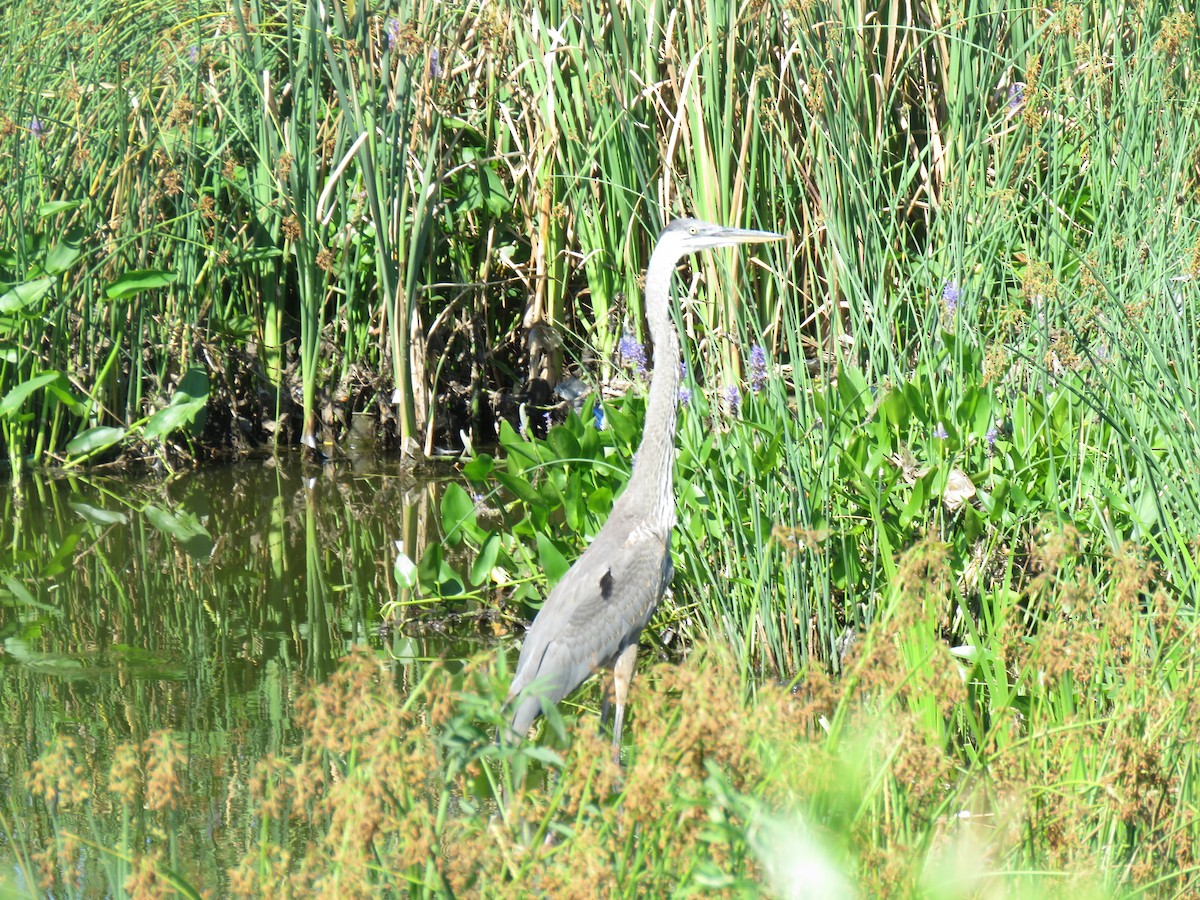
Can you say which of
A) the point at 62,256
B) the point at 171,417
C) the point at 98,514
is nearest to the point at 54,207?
the point at 62,256

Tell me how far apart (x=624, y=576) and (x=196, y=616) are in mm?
1863

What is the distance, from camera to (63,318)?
6145 mm

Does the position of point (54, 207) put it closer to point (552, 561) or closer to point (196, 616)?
point (196, 616)

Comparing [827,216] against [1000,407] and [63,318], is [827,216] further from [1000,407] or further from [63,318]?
[63,318]

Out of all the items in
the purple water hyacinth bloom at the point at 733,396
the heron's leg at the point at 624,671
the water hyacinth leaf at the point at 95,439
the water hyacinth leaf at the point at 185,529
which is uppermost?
the purple water hyacinth bloom at the point at 733,396

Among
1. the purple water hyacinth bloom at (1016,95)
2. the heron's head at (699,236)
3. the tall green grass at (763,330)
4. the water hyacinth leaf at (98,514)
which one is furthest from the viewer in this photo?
the water hyacinth leaf at (98,514)

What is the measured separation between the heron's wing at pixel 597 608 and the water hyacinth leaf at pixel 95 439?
3190mm

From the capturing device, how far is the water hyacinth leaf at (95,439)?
6027mm

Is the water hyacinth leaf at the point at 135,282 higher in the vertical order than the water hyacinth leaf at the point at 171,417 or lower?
higher

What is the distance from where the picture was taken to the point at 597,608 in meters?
3.37

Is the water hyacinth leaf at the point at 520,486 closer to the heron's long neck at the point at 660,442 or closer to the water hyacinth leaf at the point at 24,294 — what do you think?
the heron's long neck at the point at 660,442

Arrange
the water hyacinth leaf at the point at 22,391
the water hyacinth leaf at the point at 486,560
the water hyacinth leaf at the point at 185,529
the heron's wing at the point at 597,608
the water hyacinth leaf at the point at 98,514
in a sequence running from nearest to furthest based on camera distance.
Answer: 1. the heron's wing at the point at 597,608
2. the water hyacinth leaf at the point at 486,560
3. the water hyacinth leaf at the point at 185,529
4. the water hyacinth leaf at the point at 98,514
5. the water hyacinth leaf at the point at 22,391

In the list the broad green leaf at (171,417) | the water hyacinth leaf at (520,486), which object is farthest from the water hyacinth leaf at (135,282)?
the water hyacinth leaf at (520,486)

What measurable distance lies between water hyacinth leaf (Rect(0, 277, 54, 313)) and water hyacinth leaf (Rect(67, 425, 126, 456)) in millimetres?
613
